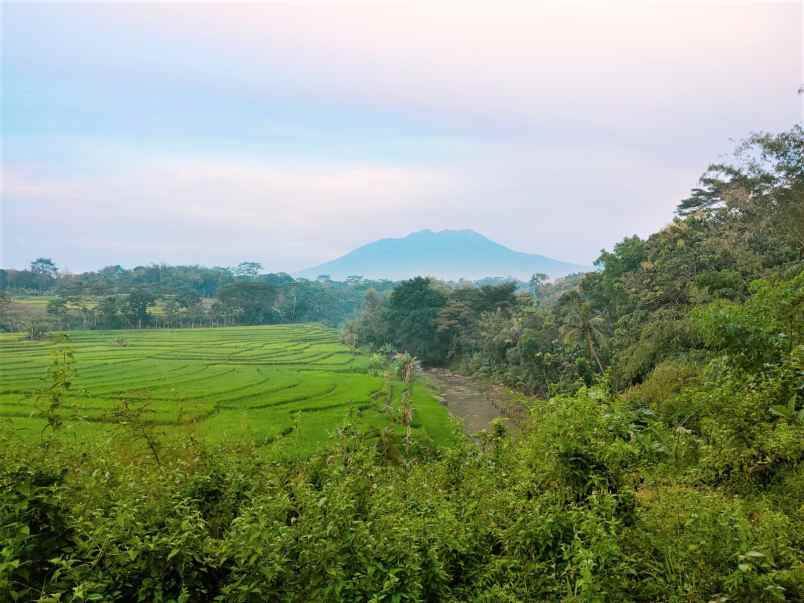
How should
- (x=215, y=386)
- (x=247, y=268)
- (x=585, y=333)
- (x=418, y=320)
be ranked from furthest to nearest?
(x=247, y=268) < (x=418, y=320) < (x=215, y=386) < (x=585, y=333)

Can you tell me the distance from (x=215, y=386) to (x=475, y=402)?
13824 mm


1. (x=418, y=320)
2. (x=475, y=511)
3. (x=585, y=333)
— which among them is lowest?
Result: (x=475, y=511)

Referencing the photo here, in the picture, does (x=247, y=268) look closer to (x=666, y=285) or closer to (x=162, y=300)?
(x=162, y=300)

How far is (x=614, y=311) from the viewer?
1016 inches

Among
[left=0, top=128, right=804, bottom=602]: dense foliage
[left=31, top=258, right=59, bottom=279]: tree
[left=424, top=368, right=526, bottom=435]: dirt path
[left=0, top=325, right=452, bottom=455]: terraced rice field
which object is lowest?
[left=424, top=368, right=526, bottom=435]: dirt path

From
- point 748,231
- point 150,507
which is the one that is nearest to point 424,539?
point 150,507

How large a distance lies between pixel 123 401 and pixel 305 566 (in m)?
3.10

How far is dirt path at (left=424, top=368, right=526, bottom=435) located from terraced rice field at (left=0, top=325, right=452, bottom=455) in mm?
1399

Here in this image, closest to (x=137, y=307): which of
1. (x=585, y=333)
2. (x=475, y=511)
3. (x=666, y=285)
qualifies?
(x=585, y=333)

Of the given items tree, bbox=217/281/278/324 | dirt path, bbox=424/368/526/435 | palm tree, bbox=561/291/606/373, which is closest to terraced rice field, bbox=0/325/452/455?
dirt path, bbox=424/368/526/435

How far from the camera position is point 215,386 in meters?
22.2

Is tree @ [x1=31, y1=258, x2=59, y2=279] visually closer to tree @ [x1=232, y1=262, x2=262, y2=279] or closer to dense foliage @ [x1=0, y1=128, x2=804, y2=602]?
tree @ [x1=232, y1=262, x2=262, y2=279]

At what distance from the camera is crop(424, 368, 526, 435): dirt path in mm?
21469

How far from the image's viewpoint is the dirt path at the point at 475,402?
845 inches
